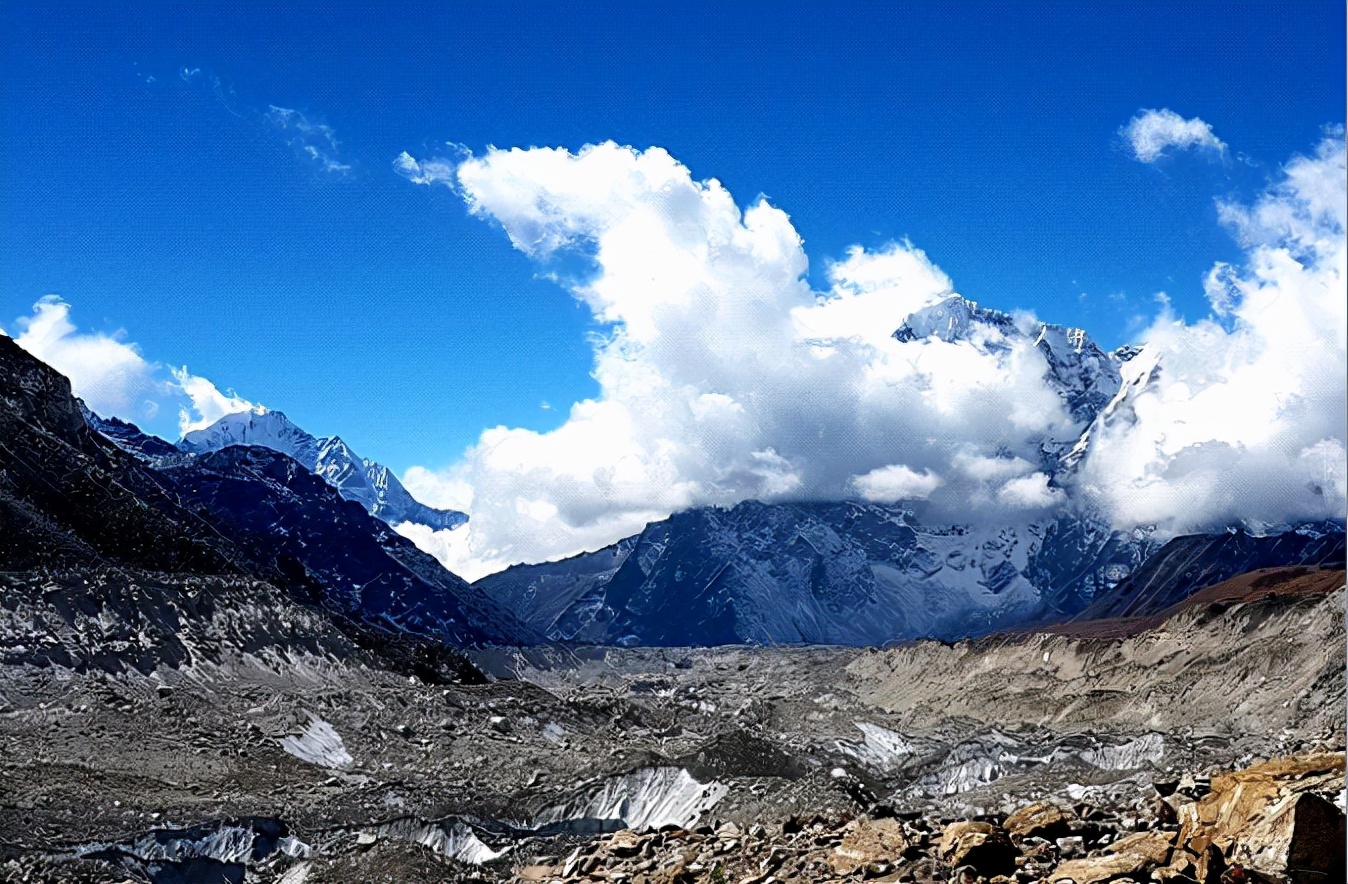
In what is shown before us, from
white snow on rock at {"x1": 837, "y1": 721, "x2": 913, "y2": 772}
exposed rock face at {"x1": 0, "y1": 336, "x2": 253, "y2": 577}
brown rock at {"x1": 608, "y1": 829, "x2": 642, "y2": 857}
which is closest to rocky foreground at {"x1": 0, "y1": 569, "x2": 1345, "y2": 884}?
brown rock at {"x1": 608, "y1": 829, "x2": 642, "y2": 857}

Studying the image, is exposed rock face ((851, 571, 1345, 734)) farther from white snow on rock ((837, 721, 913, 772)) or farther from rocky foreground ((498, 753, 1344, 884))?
rocky foreground ((498, 753, 1344, 884))

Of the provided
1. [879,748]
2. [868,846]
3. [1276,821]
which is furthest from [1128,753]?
[1276,821]

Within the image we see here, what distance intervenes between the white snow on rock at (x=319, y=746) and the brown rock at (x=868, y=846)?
171 ft

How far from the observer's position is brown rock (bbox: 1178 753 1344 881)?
1336 centimetres

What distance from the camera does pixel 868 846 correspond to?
18.9 m

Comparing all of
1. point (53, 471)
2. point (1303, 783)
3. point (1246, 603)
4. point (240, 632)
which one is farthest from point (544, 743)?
point (1246, 603)

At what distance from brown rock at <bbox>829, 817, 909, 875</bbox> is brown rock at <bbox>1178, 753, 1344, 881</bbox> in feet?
15.2

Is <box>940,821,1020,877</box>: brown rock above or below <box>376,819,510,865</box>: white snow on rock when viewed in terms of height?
above

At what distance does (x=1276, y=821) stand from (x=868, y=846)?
22.7ft

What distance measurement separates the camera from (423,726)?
74.2 m

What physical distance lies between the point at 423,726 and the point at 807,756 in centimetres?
2619

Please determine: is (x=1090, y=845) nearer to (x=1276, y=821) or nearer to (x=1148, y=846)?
(x=1148, y=846)

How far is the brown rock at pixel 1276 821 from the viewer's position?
13359 mm

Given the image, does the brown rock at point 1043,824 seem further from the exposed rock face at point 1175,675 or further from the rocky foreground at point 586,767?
the exposed rock face at point 1175,675
